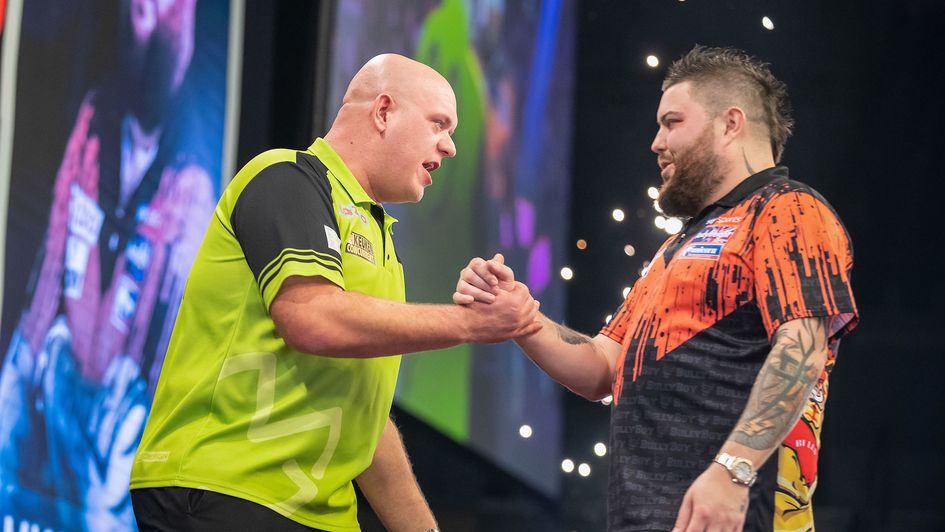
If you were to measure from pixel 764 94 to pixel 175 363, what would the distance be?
1.19 meters

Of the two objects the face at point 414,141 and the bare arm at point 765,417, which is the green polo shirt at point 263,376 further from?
the bare arm at point 765,417

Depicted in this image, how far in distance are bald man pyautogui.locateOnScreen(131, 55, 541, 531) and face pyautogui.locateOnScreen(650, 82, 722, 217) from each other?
18.5 inches

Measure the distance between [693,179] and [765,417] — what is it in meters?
0.57

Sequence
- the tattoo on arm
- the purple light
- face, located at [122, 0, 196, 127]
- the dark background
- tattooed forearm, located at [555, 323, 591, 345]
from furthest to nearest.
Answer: the purple light, the dark background, face, located at [122, 0, 196, 127], tattooed forearm, located at [555, 323, 591, 345], the tattoo on arm

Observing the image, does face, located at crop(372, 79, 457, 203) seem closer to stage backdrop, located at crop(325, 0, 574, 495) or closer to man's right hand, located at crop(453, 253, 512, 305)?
man's right hand, located at crop(453, 253, 512, 305)

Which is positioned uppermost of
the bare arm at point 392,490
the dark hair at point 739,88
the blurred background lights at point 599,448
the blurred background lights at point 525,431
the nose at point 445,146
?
the dark hair at point 739,88

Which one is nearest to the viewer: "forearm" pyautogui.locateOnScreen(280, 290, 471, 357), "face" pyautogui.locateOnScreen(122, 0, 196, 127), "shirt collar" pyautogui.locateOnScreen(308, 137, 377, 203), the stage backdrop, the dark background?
"forearm" pyautogui.locateOnScreen(280, 290, 471, 357)

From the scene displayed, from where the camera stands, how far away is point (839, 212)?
3863 millimetres

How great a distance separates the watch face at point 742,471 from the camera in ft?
5.14

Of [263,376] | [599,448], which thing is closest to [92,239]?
[263,376]

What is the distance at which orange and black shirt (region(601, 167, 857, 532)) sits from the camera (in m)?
1.67

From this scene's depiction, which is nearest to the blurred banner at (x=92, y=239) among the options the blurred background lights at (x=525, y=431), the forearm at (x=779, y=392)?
the forearm at (x=779, y=392)

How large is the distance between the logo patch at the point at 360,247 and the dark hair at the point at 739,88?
74 cm

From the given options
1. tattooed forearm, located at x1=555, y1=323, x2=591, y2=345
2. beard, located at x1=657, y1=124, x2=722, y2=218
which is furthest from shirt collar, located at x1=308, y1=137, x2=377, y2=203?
beard, located at x1=657, y1=124, x2=722, y2=218
